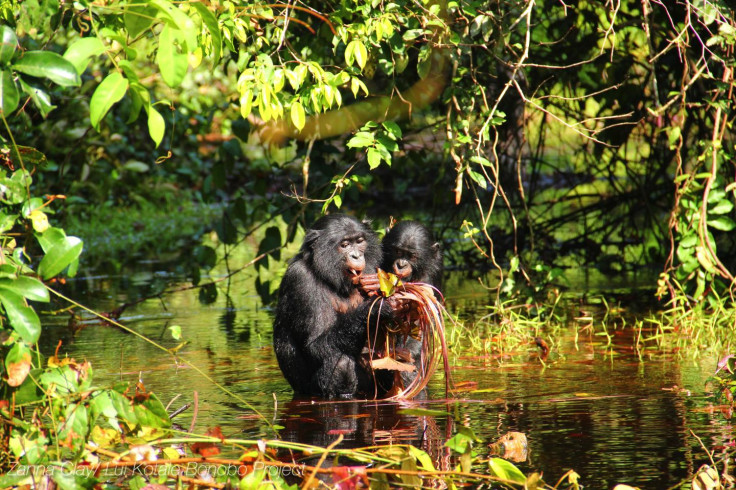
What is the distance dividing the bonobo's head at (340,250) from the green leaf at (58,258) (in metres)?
2.61

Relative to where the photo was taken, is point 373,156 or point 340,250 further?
point 340,250

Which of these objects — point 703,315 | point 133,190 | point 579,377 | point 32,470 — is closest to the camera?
point 32,470

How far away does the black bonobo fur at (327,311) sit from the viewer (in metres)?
5.88

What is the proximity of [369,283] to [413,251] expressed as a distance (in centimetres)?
59

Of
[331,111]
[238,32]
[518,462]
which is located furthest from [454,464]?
[331,111]

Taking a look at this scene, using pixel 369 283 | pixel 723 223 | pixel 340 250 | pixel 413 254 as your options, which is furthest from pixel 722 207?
pixel 340 250

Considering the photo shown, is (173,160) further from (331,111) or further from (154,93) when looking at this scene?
(331,111)

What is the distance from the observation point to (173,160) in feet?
58.4

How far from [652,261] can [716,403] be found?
450 centimetres

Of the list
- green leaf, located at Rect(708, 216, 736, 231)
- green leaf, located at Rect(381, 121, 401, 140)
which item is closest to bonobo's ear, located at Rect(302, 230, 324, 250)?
green leaf, located at Rect(381, 121, 401, 140)

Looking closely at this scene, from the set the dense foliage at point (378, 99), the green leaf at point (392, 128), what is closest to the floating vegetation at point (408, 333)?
the dense foliage at point (378, 99)

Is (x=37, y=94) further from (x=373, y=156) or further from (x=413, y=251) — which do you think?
(x=413, y=251)

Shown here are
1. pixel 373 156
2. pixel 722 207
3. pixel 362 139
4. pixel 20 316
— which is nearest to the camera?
pixel 20 316

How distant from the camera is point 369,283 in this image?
19.0 ft
